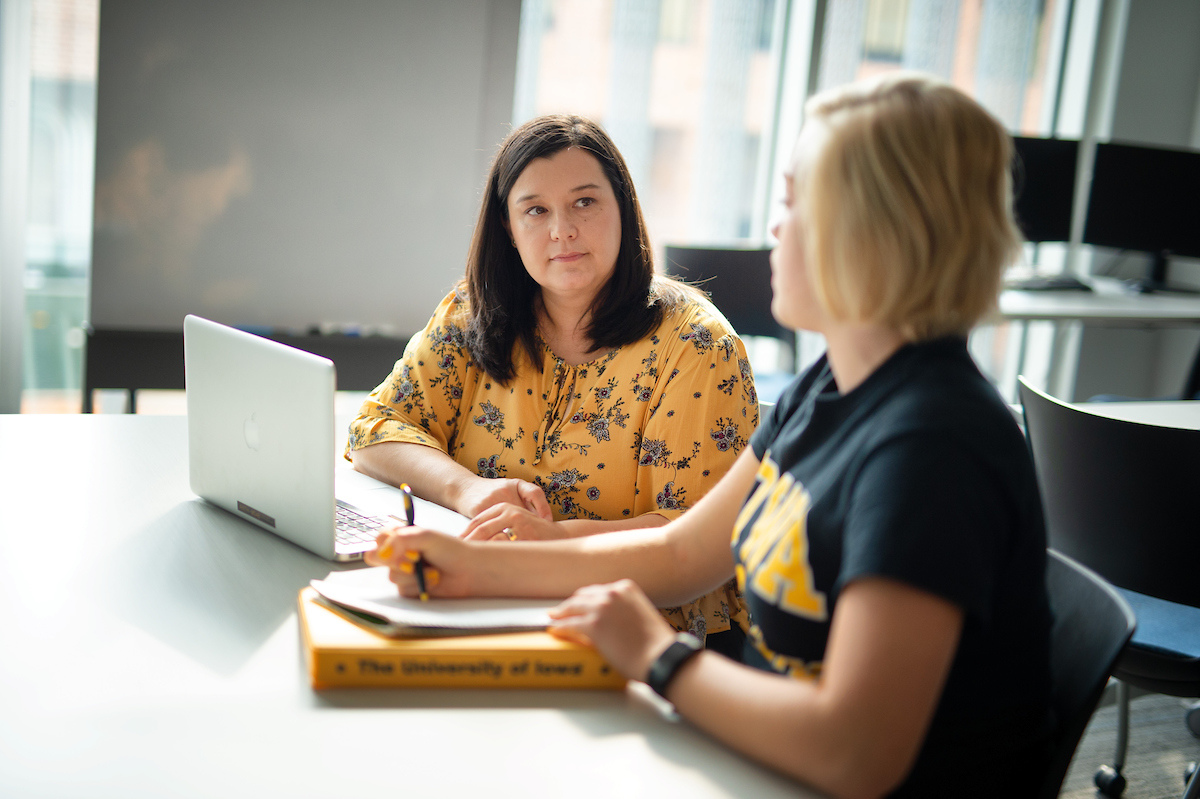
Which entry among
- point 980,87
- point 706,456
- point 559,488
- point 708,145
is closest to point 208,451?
point 559,488

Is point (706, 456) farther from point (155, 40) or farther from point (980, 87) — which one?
point (980, 87)

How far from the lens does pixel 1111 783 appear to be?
2.07 meters

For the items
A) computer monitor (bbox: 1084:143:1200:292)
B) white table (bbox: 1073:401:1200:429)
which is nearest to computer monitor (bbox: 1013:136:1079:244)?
computer monitor (bbox: 1084:143:1200:292)

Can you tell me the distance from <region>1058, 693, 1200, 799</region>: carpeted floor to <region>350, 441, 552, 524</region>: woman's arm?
1391 mm

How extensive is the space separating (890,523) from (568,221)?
979mm

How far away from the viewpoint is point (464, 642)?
91cm

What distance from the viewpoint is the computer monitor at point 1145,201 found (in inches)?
158

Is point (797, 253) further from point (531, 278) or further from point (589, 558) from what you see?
point (531, 278)

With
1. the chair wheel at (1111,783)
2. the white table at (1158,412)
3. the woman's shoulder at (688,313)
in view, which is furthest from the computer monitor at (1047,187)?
the woman's shoulder at (688,313)

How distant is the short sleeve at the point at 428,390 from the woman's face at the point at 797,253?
840 mm

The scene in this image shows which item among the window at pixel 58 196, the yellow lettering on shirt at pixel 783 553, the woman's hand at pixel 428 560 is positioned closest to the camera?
the yellow lettering on shirt at pixel 783 553

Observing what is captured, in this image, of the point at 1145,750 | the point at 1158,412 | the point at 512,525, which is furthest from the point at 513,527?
the point at 1145,750

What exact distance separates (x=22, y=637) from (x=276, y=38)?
265 cm

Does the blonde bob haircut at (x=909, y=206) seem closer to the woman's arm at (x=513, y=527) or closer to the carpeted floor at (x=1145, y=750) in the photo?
the woman's arm at (x=513, y=527)
